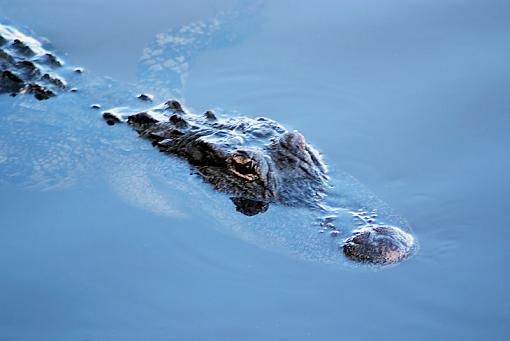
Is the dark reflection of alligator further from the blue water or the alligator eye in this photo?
the blue water

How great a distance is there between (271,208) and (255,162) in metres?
0.35

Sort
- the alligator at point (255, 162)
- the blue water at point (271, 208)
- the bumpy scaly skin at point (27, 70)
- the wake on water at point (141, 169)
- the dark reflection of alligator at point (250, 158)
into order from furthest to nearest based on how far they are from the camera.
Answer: the bumpy scaly skin at point (27, 70), the dark reflection of alligator at point (250, 158), the wake on water at point (141, 169), the alligator at point (255, 162), the blue water at point (271, 208)

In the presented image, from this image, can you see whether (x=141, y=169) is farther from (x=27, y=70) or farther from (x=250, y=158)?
(x=27, y=70)

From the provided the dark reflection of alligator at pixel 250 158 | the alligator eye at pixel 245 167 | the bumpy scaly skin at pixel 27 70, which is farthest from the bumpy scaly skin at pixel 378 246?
the bumpy scaly skin at pixel 27 70

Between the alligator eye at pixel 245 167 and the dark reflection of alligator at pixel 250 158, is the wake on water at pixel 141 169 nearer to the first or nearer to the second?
the dark reflection of alligator at pixel 250 158

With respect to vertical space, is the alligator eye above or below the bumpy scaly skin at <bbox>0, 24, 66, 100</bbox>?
below

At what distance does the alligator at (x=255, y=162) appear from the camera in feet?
15.1

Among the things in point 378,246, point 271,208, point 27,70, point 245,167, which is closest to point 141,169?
point 245,167

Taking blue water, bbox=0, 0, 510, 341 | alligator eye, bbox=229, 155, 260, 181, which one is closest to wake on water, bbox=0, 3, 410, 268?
blue water, bbox=0, 0, 510, 341

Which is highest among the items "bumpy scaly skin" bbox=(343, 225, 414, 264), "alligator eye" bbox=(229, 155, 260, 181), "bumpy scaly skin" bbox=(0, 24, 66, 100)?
"bumpy scaly skin" bbox=(0, 24, 66, 100)

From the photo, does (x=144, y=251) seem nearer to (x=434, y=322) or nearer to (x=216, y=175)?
(x=216, y=175)

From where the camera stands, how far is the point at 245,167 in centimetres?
497

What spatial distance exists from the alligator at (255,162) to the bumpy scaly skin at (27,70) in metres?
1.02

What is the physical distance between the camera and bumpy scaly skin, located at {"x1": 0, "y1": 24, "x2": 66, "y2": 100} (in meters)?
6.41
